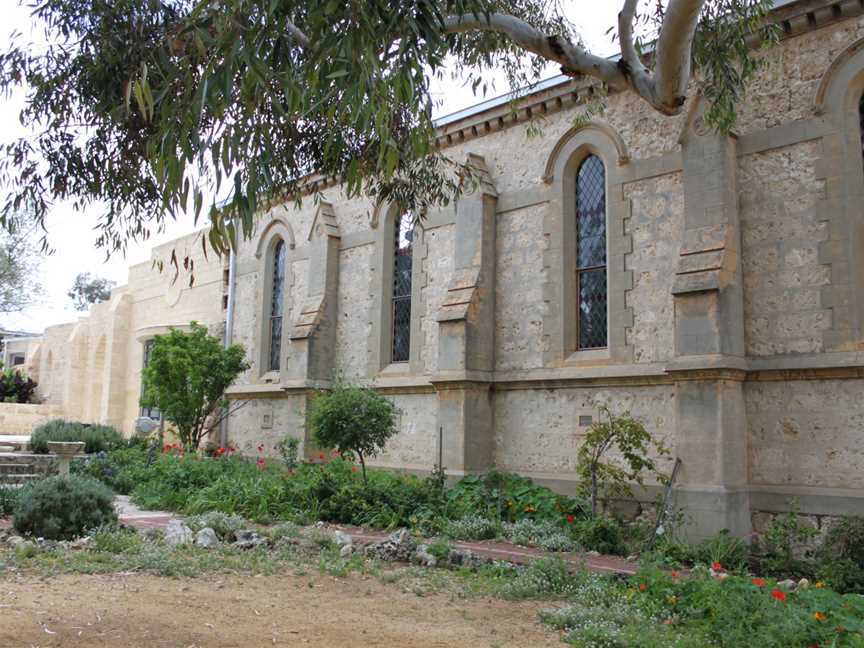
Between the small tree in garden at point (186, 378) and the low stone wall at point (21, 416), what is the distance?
1226cm

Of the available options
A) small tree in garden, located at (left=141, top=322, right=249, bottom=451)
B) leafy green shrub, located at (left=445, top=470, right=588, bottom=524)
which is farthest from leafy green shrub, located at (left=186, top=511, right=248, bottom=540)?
small tree in garden, located at (left=141, top=322, right=249, bottom=451)

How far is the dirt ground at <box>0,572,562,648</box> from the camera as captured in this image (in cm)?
525

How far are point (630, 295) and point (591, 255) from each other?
51.6 inches

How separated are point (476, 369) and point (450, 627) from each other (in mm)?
7807

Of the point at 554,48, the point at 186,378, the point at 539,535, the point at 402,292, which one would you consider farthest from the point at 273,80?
the point at 186,378

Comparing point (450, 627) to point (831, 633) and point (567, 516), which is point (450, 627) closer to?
point (831, 633)

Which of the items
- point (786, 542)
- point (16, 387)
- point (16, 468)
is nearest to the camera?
point (786, 542)

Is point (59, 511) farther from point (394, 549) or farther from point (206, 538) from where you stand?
point (394, 549)

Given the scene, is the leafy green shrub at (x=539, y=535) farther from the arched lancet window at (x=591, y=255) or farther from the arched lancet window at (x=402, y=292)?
the arched lancet window at (x=402, y=292)

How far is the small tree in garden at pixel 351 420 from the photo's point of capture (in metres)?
12.5

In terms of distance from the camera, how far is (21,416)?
2831 centimetres

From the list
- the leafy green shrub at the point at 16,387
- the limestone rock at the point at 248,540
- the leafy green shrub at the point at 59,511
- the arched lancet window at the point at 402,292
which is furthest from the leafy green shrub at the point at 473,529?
the leafy green shrub at the point at 16,387

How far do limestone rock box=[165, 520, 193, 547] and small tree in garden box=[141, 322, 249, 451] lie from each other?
29.2 ft

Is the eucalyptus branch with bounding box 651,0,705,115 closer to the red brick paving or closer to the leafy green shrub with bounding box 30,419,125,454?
the red brick paving
